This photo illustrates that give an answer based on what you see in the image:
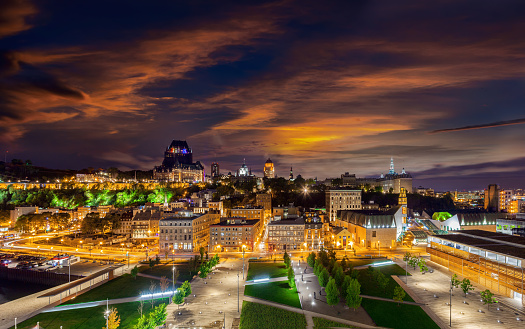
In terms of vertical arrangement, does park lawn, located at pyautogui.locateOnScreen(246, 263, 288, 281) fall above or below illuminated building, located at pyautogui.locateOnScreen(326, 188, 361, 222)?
below

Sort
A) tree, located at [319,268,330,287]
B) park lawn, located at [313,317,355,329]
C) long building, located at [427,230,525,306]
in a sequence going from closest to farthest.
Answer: park lawn, located at [313,317,355,329], long building, located at [427,230,525,306], tree, located at [319,268,330,287]

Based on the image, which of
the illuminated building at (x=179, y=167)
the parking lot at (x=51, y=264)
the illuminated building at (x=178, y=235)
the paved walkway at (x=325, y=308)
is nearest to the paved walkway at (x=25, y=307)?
Result: the parking lot at (x=51, y=264)

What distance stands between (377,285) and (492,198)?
112 meters

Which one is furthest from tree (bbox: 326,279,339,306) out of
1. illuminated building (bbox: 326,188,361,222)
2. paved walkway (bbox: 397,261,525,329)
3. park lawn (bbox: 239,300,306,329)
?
illuminated building (bbox: 326,188,361,222)

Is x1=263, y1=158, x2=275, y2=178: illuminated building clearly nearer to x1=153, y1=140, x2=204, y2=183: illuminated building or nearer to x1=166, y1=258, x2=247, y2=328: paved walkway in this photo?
x1=153, y1=140, x2=204, y2=183: illuminated building

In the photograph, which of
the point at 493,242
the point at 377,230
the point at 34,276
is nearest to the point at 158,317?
the point at 34,276

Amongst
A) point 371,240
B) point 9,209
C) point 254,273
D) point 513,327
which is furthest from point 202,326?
point 9,209

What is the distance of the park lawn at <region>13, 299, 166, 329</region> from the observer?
32.8 meters

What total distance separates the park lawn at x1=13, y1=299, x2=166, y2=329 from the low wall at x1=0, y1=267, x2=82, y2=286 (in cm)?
1626

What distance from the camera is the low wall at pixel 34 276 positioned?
5181cm

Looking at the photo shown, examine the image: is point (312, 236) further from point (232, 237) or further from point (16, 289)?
point (16, 289)

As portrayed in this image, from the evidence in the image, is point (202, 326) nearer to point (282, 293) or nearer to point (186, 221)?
point (282, 293)

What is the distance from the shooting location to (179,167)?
160375 mm

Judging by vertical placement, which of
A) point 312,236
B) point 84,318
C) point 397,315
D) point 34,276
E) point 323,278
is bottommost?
point 34,276
